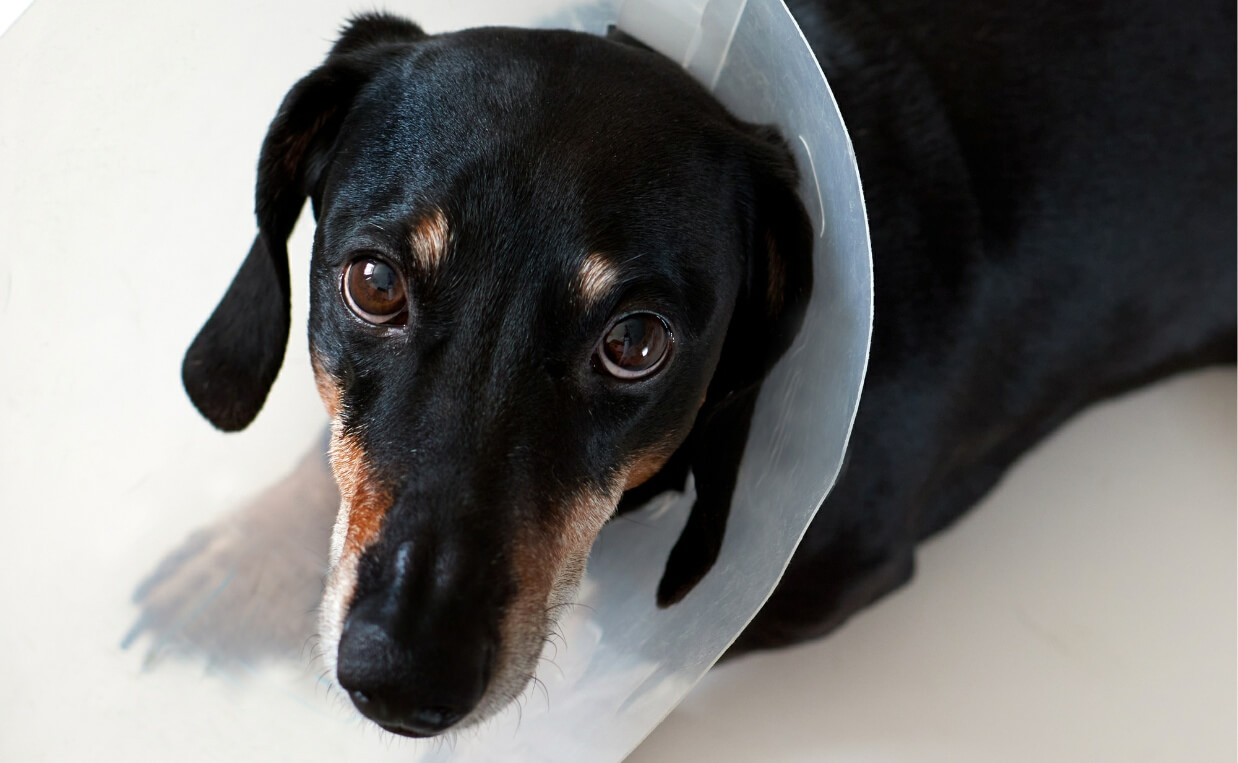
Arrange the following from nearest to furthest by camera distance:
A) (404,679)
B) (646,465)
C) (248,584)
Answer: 1. (404,679)
2. (646,465)
3. (248,584)

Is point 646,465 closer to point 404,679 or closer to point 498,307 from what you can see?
point 498,307

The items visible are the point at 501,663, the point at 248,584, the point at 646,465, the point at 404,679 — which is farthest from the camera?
the point at 248,584

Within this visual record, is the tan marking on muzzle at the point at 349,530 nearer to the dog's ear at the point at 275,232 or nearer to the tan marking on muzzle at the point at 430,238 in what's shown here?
the tan marking on muzzle at the point at 430,238

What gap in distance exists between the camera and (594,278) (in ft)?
4.37

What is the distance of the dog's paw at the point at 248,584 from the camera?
5.98 feet

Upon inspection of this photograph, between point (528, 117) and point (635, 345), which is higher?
point (528, 117)

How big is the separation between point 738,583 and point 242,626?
2.88 feet

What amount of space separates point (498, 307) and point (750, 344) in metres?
0.51

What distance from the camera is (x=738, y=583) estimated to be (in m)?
1.61

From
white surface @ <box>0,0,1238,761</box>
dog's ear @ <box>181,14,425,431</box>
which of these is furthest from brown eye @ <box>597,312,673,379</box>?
white surface @ <box>0,0,1238,761</box>

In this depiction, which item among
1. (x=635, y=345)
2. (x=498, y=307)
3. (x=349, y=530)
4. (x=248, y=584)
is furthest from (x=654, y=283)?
(x=248, y=584)

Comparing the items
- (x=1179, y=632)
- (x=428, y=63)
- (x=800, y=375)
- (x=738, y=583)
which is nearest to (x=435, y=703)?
(x=738, y=583)

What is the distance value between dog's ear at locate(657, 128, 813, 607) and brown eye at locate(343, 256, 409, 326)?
0.52 m

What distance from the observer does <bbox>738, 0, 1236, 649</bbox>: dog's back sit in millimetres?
1887
